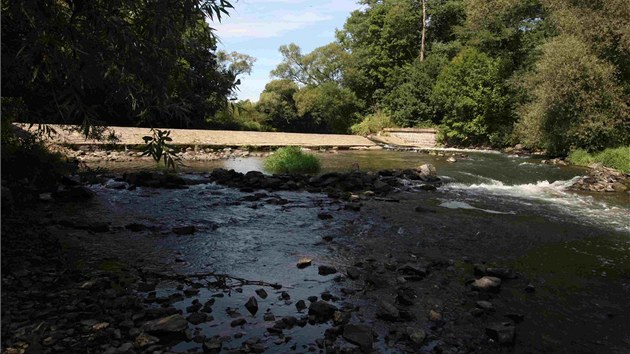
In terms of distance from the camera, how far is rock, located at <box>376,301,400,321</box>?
235 inches

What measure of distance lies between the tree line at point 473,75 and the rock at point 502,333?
24331mm

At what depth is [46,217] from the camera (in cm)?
1020

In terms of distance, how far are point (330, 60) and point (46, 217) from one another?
47.6 meters

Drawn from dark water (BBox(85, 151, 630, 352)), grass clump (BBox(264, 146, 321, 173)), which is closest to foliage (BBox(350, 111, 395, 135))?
grass clump (BBox(264, 146, 321, 173))

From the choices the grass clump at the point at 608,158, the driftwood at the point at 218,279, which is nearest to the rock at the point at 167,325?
the driftwood at the point at 218,279

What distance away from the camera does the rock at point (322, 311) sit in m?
5.88

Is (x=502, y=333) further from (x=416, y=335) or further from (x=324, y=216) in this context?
(x=324, y=216)

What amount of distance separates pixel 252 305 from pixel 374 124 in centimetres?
4394

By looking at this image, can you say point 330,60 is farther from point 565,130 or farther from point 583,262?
point 583,262

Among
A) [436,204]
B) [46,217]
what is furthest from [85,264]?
[436,204]

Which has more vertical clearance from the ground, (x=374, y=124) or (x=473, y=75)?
(x=473, y=75)

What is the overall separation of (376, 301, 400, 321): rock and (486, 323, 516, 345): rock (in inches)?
45.1

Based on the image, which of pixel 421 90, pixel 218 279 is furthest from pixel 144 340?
pixel 421 90

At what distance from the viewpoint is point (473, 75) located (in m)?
40.6
